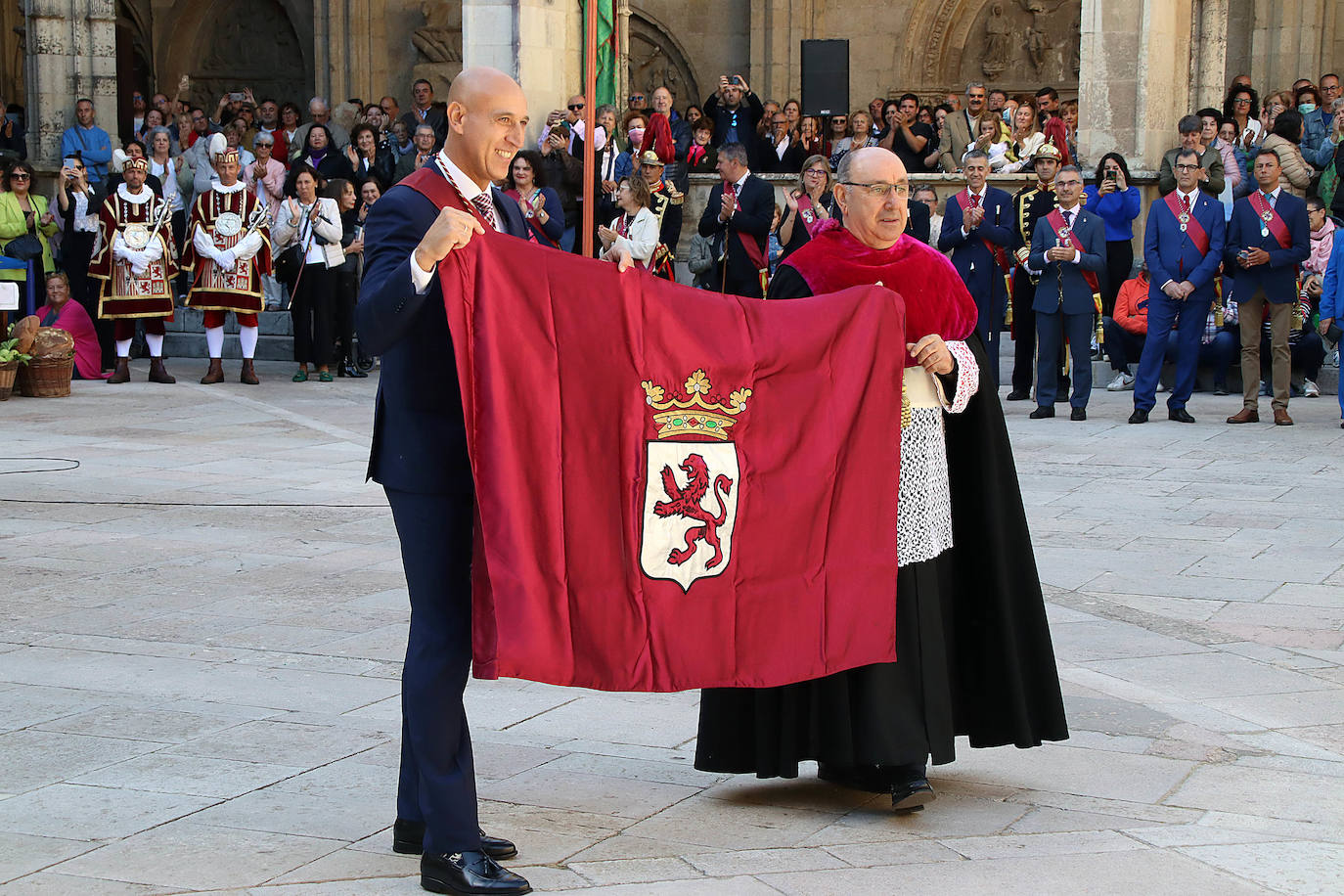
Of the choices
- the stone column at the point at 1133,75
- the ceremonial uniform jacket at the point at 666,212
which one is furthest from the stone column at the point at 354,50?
the ceremonial uniform jacket at the point at 666,212

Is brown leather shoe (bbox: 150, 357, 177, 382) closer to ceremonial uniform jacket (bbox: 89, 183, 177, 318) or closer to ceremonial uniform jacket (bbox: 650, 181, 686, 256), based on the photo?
ceremonial uniform jacket (bbox: 89, 183, 177, 318)

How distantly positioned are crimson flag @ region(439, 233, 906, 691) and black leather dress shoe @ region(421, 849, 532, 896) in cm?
44

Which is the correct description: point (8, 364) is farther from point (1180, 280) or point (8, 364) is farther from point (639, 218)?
point (1180, 280)

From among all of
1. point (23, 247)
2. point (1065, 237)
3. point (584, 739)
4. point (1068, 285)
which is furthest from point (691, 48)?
point (584, 739)

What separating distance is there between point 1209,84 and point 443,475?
16.6 metres

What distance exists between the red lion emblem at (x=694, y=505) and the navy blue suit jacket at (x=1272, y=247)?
401 inches

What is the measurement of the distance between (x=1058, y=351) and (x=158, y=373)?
27.3 feet

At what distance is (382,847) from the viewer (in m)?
4.37

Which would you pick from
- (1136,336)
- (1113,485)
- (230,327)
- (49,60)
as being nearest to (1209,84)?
(1136,336)

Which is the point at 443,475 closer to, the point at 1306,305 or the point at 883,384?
the point at 883,384

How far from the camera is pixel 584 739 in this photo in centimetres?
543

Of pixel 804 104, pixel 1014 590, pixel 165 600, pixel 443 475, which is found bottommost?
pixel 165 600

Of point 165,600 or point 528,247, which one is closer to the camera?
point 528,247

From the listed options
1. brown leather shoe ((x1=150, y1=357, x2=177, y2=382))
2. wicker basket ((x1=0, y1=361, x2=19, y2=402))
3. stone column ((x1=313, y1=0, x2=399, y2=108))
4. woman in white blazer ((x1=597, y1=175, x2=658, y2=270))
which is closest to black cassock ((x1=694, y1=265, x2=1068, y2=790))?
woman in white blazer ((x1=597, y1=175, x2=658, y2=270))
